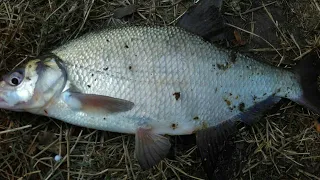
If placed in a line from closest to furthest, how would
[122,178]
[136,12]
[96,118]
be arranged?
[96,118]
[122,178]
[136,12]

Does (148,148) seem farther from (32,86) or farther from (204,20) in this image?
(204,20)

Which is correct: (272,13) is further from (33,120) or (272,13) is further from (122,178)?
(33,120)

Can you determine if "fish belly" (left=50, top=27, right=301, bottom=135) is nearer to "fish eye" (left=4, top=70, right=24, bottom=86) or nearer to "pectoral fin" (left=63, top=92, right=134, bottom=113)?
"pectoral fin" (left=63, top=92, right=134, bottom=113)

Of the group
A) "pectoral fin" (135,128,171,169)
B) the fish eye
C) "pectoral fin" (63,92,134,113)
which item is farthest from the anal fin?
the fish eye

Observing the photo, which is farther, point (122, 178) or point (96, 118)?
point (122, 178)

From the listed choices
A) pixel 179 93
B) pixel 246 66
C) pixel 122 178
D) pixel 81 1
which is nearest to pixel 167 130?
pixel 179 93

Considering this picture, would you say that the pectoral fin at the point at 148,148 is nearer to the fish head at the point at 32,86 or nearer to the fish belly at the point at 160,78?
the fish belly at the point at 160,78

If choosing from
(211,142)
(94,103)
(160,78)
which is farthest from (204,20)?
(94,103)
